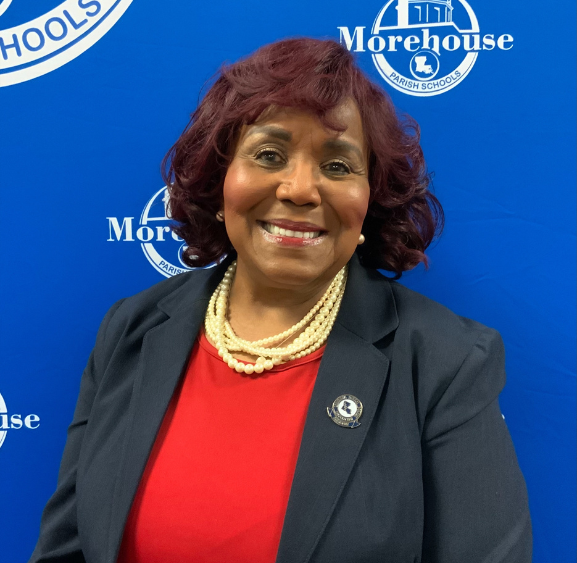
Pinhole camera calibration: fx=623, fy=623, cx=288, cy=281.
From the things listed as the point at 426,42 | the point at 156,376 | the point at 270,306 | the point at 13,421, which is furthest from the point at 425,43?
the point at 13,421

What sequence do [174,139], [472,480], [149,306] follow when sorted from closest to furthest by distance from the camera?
1. [472,480]
2. [149,306]
3. [174,139]

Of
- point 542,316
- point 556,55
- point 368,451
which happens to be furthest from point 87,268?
point 556,55

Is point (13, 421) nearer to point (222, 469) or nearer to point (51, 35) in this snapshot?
point (222, 469)

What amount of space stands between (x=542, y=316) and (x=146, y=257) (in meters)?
1.04

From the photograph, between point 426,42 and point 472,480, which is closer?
point 472,480

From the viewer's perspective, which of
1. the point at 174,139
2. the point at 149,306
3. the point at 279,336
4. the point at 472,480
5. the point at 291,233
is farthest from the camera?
the point at 174,139

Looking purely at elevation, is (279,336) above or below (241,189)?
below

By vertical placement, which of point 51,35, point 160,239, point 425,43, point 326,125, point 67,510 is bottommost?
point 67,510

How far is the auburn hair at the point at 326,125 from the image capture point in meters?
1.19

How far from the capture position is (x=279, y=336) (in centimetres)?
132

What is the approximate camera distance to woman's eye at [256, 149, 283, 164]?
120 centimetres

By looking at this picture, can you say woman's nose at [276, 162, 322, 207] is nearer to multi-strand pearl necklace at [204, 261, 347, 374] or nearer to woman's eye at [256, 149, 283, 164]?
woman's eye at [256, 149, 283, 164]

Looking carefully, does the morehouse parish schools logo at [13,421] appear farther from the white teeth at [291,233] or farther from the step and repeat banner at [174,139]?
the white teeth at [291,233]

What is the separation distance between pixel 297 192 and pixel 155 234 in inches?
26.0
